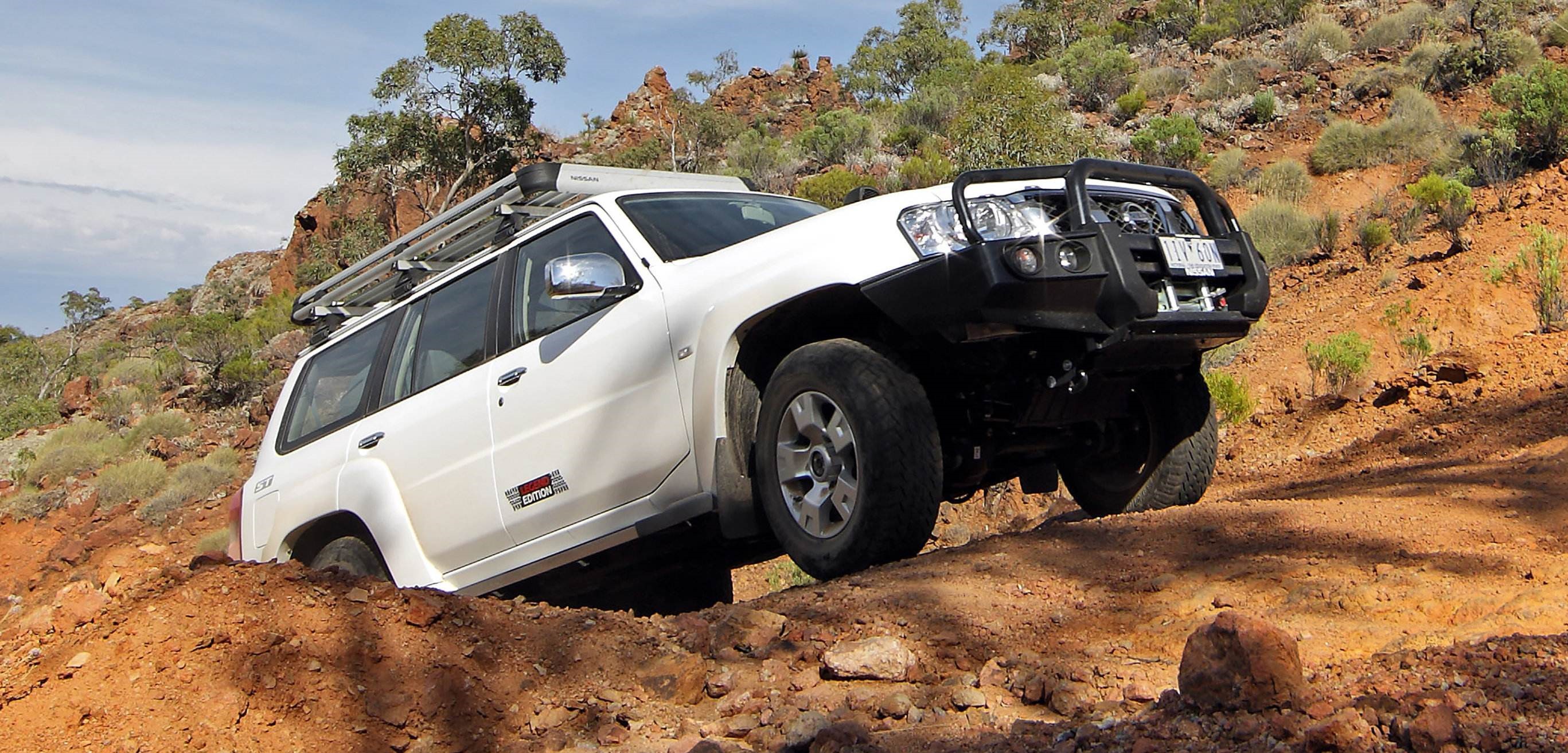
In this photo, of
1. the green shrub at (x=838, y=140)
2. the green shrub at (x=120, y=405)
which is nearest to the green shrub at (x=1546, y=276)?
the green shrub at (x=838, y=140)

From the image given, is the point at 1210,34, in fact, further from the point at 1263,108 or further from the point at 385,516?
the point at 385,516

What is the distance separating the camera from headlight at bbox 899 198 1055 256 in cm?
411

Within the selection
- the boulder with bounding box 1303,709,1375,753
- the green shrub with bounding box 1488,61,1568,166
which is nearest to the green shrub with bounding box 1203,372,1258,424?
the green shrub with bounding box 1488,61,1568,166

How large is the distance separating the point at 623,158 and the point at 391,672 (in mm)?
34725

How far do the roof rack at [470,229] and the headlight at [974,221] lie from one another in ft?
5.90

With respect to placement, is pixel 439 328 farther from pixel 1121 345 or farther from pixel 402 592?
pixel 1121 345

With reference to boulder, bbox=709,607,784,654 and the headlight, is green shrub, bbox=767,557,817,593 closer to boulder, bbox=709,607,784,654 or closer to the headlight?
boulder, bbox=709,607,784,654

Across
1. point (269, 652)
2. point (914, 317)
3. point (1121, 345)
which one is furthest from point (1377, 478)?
point (269, 652)

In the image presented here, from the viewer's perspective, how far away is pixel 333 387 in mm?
6531

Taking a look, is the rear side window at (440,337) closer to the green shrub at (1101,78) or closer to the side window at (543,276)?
the side window at (543,276)

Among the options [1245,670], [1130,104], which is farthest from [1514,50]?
[1245,670]

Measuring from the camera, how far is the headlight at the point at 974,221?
4105 mm

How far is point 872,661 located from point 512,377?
2390mm

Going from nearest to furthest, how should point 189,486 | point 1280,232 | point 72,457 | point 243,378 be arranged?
point 1280,232, point 189,486, point 72,457, point 243,378
